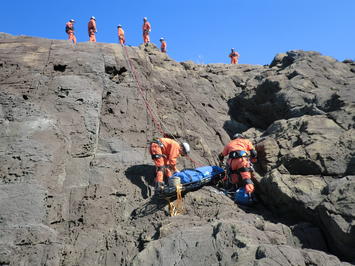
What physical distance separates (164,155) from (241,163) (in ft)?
6.74

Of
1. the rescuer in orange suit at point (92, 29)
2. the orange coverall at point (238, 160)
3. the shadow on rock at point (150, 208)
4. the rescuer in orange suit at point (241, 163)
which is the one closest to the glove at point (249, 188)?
the rescuer in orange suit at point (241, 163)

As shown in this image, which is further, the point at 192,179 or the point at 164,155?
the point at 164,155

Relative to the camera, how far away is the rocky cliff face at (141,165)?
21.8 ft

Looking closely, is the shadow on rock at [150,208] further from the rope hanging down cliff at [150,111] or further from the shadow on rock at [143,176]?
the rope hanging down cliff at [150,111]

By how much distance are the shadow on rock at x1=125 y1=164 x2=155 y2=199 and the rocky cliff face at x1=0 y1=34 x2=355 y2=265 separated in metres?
0.04

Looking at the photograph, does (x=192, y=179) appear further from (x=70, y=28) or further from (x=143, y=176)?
(x=70, y=28)

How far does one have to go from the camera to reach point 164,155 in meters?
9.55

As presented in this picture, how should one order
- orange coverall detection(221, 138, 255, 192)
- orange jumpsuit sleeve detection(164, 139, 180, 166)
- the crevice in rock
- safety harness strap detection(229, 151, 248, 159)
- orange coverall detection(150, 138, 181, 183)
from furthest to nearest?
the crevice in rock < orange jumpsuit sleeve detection(164, 139, 180, 166) < orange coverall detection(150, 138, 181, 183) < safety harness strap detection(229, 151, 248, 159) < orange coverall detection(221, 138, 255, 192)

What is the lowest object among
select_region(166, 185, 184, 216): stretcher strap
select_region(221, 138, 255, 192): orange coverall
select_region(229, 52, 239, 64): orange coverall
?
select_region(166, 185, 184, 216): stretcher strap

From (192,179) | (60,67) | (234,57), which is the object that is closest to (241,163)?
(192,179)

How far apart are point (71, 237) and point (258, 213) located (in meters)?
4.30

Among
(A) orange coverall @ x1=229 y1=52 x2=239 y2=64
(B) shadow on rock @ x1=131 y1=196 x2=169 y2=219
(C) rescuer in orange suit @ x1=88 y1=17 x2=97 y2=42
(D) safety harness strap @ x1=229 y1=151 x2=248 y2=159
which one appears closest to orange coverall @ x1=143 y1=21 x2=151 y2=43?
(C) rescuer in orange suit @ x1=88 y1=17 x2=97 y2=42

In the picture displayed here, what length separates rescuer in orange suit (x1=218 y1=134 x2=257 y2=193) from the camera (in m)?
8.80

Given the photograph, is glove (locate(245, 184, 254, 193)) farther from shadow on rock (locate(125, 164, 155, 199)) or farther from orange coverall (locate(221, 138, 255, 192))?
shadow on rock (locate(125, 164, 155, 199))
